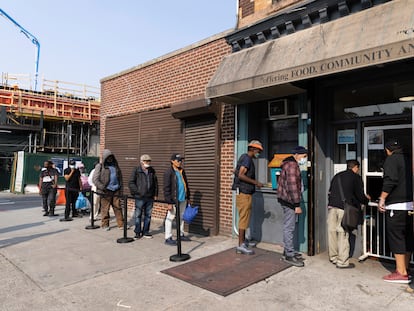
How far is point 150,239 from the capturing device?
6.98 meters

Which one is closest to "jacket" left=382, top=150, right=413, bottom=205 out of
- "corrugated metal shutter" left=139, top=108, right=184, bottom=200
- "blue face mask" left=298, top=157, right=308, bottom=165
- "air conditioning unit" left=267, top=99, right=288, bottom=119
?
"blue face mask" left=298, top=157, right=308, bottom=165

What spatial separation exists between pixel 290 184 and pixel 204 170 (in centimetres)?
291

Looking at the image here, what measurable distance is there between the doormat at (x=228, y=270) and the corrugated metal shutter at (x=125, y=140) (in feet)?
17.4

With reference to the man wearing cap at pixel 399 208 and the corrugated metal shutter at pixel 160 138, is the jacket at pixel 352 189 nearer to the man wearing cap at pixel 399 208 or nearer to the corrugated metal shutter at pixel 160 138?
the man wearing cap at pixel 399 208

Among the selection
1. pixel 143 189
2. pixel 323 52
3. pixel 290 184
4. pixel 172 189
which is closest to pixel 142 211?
pixel 143 189

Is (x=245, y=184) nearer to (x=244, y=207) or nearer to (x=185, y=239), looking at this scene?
(x=244, y=207)

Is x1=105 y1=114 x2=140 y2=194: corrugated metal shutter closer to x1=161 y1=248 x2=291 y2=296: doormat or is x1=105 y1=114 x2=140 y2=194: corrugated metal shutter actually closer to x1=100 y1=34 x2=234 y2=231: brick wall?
x1=100 y1=34 x2=234 y2=231: brick wall

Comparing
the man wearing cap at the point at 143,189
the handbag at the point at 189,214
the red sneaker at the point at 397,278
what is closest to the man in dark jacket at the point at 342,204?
the red sneaker at the point at 397,278

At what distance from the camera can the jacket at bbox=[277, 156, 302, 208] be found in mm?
5074

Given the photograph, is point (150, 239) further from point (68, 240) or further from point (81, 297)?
point (81, 297)

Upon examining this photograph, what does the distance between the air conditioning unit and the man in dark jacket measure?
196cm

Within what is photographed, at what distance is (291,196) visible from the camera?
509 centimetres

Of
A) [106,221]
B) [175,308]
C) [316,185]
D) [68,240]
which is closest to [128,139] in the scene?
[106,221]

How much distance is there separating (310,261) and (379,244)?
1142 millimetres
